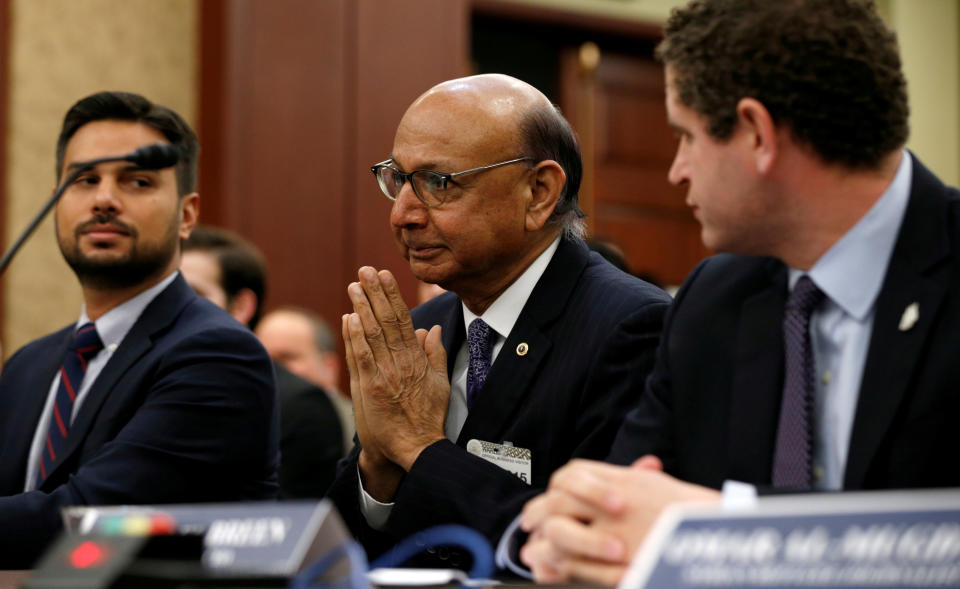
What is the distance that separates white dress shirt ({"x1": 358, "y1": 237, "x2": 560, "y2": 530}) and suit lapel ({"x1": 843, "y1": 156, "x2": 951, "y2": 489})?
2.53 feet

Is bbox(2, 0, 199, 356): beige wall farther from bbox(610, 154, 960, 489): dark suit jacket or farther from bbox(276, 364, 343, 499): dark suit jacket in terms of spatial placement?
bbox(610, 154, 960, 489): dark suit jacket

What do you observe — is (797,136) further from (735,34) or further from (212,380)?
(212,380)

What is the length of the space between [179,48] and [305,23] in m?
0.53

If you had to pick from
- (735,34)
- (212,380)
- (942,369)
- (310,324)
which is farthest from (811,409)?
(310,324)

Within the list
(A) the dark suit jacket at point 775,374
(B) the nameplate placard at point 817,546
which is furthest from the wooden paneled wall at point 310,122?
(B) the nameplate placard at point 817,546

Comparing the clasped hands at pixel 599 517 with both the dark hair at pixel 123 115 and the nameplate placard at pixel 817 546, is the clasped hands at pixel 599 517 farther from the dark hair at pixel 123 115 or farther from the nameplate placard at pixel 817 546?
the dark hair at pixel 123 115

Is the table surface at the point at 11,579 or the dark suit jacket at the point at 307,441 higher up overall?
the table surface at the point at 11,579

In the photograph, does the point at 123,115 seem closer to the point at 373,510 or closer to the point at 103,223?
the point at 103,223

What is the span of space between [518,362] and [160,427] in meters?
0.64

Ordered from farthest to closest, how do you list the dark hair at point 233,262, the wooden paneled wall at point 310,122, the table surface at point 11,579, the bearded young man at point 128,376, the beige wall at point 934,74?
the beige wall at point 934,74
the wooden paneled wall at point 310,122
the dark hair at point 233,262
the bearded young man at point 128,376
the table surface at point 11,579

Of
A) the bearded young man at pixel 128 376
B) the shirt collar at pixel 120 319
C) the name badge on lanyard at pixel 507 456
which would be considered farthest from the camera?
the shirt collar at pixel 120 319

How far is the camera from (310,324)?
4.16 m

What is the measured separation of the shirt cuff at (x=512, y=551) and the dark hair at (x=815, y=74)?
0.56 m

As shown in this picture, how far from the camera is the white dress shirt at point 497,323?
6.34 ft
